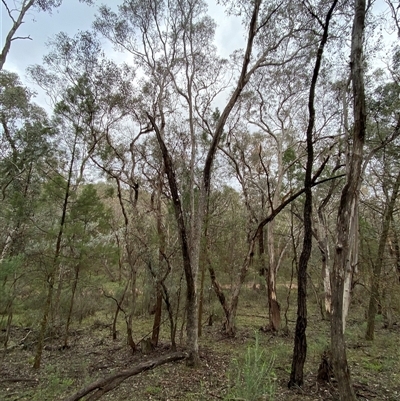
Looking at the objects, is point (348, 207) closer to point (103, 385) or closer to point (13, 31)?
point (103, 385)

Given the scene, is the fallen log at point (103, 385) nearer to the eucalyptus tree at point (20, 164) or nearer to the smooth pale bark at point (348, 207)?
the smooth pale bark at point (348, 207)

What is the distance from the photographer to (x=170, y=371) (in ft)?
18.1

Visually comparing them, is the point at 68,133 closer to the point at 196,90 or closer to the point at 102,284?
the point at 196,90

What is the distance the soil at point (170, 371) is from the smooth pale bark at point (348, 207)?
139cm

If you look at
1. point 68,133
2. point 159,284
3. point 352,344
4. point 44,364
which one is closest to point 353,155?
point 159,284

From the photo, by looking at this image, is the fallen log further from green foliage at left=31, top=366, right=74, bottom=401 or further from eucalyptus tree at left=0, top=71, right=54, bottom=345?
eucalyptus tree at left=0, top=71, right=54, bottom=345

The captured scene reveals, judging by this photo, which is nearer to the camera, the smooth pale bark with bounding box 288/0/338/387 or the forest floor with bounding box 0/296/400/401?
the smooth pale bark with bounding box 288/0/338/387

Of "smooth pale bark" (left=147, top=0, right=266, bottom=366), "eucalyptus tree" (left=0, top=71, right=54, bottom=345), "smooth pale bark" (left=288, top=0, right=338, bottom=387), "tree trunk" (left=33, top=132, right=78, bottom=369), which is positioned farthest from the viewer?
"eucalyptus tree" (left=0, top=71, right=54, bottom=345)

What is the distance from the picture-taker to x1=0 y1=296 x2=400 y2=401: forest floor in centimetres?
450

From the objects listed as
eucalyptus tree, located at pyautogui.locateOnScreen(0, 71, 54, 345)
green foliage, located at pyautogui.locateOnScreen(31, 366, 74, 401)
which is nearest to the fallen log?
green foliage, located at pyautogui.locateOnScreen(31, 366, 74, 401)

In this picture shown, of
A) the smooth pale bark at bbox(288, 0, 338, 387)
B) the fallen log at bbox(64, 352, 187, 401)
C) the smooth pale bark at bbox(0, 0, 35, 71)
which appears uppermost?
the smooth pale bark at bbox(0, 0, 35, 71)

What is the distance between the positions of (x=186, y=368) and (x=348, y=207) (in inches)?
177

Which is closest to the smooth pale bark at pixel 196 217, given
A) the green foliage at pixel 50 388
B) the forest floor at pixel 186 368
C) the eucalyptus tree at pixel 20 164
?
the forest floor at pixel 186 368

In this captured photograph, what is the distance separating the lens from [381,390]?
4.55m
